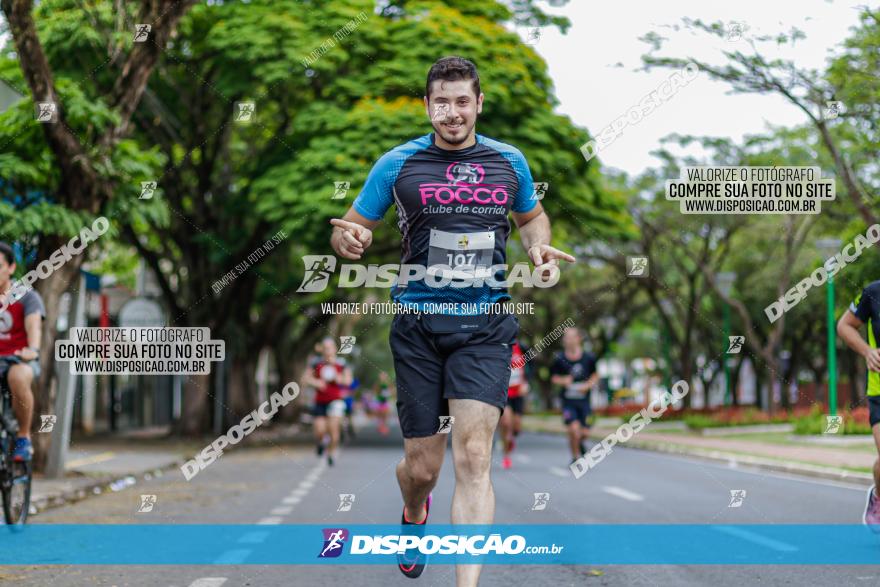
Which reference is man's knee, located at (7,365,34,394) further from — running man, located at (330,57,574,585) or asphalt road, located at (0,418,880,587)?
running man, located at (330,57,574,585)

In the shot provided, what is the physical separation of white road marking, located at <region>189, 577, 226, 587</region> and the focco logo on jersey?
259 cm

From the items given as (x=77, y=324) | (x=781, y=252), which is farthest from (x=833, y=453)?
(x=781, y=252)

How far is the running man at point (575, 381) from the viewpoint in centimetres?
1515

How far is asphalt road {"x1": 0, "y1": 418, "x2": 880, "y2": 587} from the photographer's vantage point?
662cm

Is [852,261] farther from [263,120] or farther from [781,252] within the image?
[781,252]

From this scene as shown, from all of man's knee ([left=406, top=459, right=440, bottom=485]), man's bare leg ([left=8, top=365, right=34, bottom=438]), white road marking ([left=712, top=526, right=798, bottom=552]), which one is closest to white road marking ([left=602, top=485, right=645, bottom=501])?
white road marking ([left=712, top=526, right=798, bottom=552])

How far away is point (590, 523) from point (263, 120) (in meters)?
17.1

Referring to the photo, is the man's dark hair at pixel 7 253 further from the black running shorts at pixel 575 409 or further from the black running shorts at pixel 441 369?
the black running shorts at pixel 575 409

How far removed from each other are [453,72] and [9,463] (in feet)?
16.9

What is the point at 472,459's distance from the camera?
477cm

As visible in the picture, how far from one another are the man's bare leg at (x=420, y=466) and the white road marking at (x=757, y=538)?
3.42 m

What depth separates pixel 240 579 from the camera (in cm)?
654

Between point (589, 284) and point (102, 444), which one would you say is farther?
point (589, 284)

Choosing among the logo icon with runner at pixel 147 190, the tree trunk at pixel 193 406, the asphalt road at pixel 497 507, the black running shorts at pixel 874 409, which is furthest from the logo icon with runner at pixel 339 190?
the black running shorts at pixel 874 409
